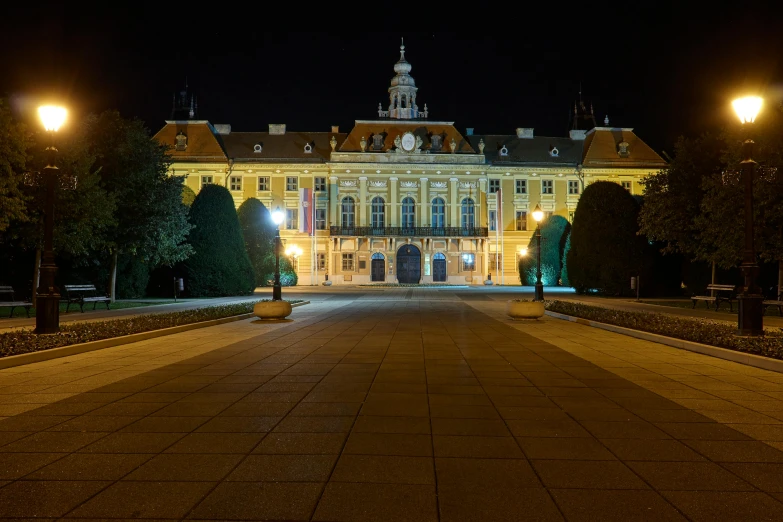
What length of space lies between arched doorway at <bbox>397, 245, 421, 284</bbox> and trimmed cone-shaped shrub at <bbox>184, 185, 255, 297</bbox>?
30.8m

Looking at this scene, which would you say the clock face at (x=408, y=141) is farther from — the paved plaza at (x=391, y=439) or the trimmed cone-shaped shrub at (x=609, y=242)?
the paved plaza at (x=391, y=439)

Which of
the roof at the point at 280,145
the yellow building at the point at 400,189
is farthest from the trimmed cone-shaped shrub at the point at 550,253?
the roof at the point at 280,145

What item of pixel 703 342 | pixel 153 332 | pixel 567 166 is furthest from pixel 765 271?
pixel 567 166

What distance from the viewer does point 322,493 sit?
413cm

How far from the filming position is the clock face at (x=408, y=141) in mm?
62928

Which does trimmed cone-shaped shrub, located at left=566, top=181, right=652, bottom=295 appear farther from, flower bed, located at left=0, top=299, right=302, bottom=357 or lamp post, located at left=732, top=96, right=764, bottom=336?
flower bed, located at left=0, top=299, right=302, bottom=357

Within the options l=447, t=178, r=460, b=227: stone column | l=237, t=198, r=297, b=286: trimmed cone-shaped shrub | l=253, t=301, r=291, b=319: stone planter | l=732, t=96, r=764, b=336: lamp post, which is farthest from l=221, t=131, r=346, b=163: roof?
l=732, t=96, r=764, b=336: lamp post

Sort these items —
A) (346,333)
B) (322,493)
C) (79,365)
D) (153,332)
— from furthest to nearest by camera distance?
1. (346,333)
2. (153,332)
3. (79,365)
4. (322,493)

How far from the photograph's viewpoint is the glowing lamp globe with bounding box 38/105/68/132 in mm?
12594

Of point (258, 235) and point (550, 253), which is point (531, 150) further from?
point (258, 235)

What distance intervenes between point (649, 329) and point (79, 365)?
11954 mm

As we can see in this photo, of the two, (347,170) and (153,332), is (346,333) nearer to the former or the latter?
(153,332)

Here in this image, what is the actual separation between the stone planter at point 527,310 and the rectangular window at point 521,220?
48169 millimetres

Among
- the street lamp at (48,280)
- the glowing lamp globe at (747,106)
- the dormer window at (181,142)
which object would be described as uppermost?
the dormer window at (181,142)
